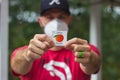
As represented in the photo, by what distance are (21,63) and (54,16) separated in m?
0.30

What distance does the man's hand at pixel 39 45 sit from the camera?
69.2 inches

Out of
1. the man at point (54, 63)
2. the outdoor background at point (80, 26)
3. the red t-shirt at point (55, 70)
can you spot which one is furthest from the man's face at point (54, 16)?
the outdoor background at point (80, 26)

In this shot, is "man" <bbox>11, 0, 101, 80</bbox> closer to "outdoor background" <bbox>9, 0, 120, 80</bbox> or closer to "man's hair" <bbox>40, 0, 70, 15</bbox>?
"man's hair" <bbox>40, 0, 70, 15</bbox>

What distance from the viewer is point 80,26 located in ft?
18.9

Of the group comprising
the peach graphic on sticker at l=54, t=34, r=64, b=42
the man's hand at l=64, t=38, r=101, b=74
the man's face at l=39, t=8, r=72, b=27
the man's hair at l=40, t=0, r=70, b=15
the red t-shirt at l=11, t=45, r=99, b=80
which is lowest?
the red t-shirt at l=11, t=45, r=99, b=80

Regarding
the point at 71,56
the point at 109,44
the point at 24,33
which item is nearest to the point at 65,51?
the point at 71,56

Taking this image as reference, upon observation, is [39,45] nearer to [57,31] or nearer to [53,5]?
[57,31]

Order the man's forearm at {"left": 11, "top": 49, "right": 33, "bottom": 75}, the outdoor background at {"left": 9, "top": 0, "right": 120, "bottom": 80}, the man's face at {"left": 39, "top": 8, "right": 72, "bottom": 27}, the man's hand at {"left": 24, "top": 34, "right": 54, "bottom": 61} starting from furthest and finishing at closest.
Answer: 1. the outdoor background at {"left": 9, "top": 0, "right": 120, "bottom": 80}
2. the man's face at {"left": 39, "top": 8, "right": 72, "bottom": 27}
3. the man's forearm at {"left": 11, "top": 49, "right": 33, "bottom": 75}
4. the man's hand at {"left": 24, "top": 34, "right": 54, "bottom": 61}

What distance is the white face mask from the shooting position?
1834 millimetres

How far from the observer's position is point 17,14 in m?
5.44

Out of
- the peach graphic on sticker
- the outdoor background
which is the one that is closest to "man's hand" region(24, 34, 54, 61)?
the peach graphic on sticker

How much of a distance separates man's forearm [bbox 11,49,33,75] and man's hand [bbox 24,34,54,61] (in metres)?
0.10

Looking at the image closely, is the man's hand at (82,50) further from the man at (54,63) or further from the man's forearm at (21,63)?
the man's forearm at (21,63)

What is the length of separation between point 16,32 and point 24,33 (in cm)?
17
